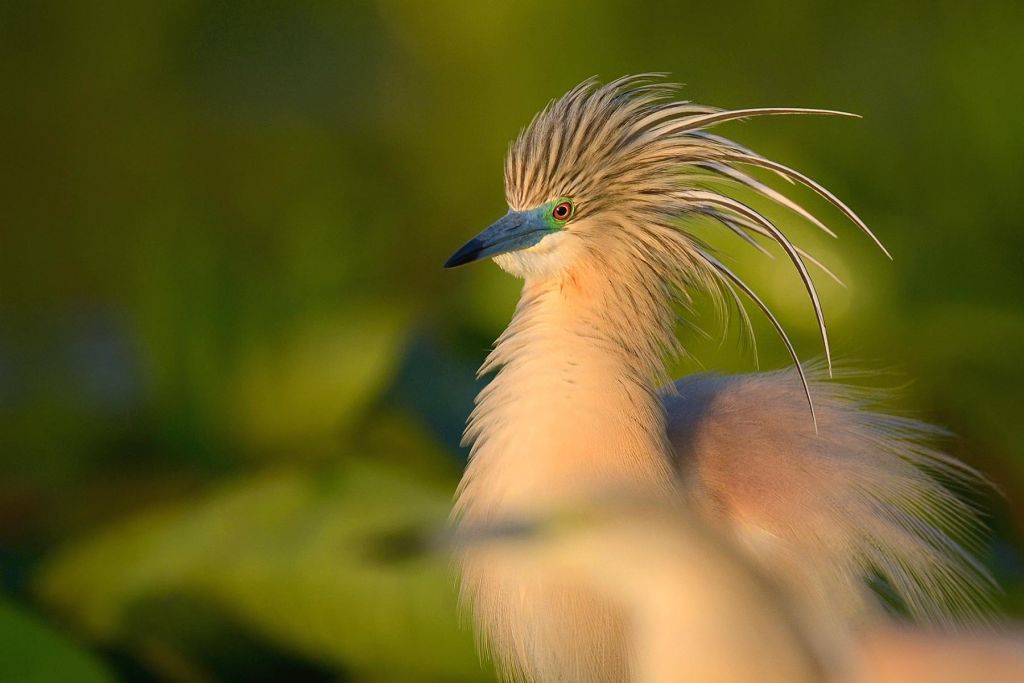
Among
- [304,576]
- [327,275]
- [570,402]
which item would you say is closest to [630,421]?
[570,402]

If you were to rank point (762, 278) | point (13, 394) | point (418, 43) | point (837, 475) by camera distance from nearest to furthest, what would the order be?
point (837, 475) → point (762, 278) → point (13, 394) → point (418, 43)

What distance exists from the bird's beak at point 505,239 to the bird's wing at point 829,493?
171mm

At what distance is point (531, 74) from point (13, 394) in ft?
2.89

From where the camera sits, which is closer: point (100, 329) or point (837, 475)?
point (837, 475)

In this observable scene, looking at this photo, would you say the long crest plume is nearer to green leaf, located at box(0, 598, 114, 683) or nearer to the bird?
the bird

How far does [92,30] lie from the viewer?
201 centimetres

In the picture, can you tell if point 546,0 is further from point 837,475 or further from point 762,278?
point 837,475

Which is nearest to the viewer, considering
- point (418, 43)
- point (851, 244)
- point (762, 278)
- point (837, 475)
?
point (837, 475)

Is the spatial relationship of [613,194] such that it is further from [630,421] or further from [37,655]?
[37,655]

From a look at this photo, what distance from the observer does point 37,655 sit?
1091 mm

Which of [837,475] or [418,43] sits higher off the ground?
[418,43]

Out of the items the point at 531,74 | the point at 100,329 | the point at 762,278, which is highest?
the point at 531,74

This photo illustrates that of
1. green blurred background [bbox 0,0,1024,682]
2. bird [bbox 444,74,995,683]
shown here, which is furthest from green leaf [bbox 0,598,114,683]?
bird [bbox 444,74,995,683]

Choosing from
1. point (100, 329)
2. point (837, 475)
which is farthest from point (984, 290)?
point (100, 329)
